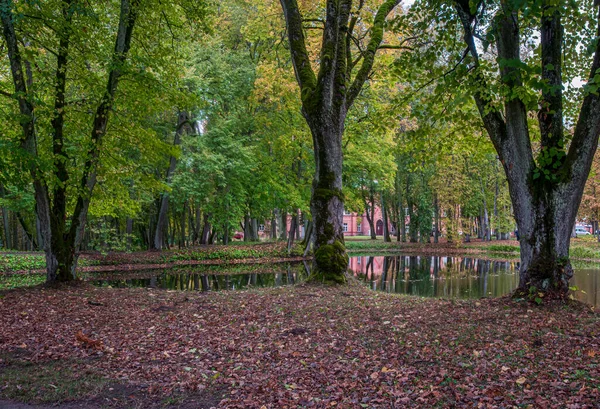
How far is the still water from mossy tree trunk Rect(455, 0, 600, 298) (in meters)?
7.35

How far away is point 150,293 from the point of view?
9.68m

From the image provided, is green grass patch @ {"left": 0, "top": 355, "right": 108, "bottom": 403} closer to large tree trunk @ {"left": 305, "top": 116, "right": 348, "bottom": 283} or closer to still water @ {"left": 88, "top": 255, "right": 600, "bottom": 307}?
large tree trunk @ {"left": 305, "top": 116, "right": 348, "bottom": 283}

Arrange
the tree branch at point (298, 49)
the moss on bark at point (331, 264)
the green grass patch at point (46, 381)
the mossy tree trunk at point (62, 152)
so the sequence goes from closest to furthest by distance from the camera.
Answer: the green grass patch at point (46, 381) < the mossy tree trunk at point (62, 152) < the moss on bark at point (331, 264) < the tree branch at point (298, 49)

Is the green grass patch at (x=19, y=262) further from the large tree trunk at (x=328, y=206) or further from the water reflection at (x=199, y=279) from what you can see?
the large tree trunk at (x=328, y=206)

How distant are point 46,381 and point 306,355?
2837 mm

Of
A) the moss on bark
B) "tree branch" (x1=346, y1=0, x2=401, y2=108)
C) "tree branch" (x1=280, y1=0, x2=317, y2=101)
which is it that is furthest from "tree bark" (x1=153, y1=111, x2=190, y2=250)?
the moss on bark

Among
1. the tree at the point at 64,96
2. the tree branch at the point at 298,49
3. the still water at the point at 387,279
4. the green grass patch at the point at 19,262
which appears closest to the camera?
the tree at the point at 64,96

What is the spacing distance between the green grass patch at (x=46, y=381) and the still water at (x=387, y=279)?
33.2 feet

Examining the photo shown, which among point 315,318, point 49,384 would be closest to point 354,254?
point 315,318

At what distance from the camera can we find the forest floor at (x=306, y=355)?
3.91 m

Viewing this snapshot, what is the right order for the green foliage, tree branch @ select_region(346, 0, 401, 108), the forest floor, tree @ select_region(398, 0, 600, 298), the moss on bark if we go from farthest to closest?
the green foliage
tree branch @ select_region(346, 0, 401, 108)
the moss on bark
tree @ select_region(398, 0, 600, 298)
the forest floor

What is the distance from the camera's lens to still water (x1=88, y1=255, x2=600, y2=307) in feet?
49.5

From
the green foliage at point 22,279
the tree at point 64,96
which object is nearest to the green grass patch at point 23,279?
the green foliage at point 22,279

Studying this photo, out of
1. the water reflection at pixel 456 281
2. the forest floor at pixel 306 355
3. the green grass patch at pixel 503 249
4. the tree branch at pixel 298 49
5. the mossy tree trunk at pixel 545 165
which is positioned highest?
the tree branch at pixel 298 49
